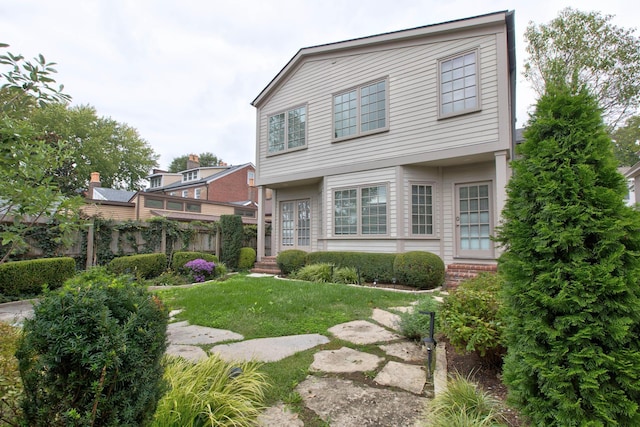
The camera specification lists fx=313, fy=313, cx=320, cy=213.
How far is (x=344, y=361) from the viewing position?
280 centimetres

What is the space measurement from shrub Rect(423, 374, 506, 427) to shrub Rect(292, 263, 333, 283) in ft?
19.1

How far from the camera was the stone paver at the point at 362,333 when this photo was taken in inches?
134

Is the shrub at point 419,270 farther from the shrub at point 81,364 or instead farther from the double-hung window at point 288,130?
the shrub at point 81,364

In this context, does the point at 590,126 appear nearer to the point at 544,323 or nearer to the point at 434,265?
the point at 544,323

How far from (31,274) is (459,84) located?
1026 cm

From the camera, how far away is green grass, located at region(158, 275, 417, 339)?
3.86m

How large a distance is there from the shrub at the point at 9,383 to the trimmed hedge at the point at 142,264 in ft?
18.4

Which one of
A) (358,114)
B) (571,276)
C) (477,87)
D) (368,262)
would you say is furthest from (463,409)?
(358,114)

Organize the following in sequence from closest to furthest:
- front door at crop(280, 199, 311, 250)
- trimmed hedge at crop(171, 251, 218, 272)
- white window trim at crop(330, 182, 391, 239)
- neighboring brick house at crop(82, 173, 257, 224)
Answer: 1. white window trim at crop(330, 182, 391, 239)
2. trimmed hedge at crop(171, 251, 218, 272)
3. front door at crop(280, 199, 311, 250)
4. neighboring brick house at crop(82, 173, 257, 224)

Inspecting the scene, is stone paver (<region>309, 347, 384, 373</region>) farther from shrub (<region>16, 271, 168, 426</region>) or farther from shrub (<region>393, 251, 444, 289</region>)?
shrub (<region>393, 251, 444, 289</region>)

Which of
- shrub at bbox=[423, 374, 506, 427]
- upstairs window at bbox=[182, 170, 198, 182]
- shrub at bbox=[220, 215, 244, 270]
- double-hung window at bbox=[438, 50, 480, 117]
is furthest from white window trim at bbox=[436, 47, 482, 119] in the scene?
upstairs window at bbox=[182, 170, 198, 182]

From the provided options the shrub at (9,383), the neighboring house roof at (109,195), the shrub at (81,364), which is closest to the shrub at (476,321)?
the shrub at (81,364)

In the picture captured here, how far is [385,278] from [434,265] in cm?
122

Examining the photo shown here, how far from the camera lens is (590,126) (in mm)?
1722
